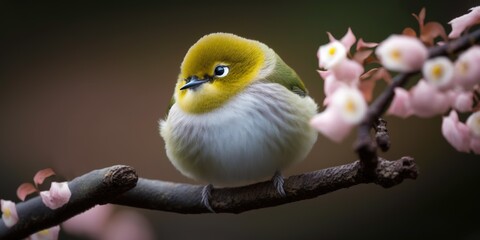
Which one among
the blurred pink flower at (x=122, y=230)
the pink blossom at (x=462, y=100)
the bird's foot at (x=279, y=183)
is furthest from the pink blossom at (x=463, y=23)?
the blurred pink flower at (x=122, y=230)

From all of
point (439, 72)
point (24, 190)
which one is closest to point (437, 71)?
point (439, 72)

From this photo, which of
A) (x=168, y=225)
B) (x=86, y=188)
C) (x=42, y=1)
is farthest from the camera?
(x=42, y=1)

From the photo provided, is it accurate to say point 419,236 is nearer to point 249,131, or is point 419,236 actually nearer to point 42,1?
point 249,131

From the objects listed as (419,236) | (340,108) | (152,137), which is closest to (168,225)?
(152,137)

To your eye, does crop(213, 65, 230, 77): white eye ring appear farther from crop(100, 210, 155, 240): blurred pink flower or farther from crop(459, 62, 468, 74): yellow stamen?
crop(459, 62, 468, 74): yellow stamen

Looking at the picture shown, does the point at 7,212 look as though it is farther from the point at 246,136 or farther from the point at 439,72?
the point at 439,72
